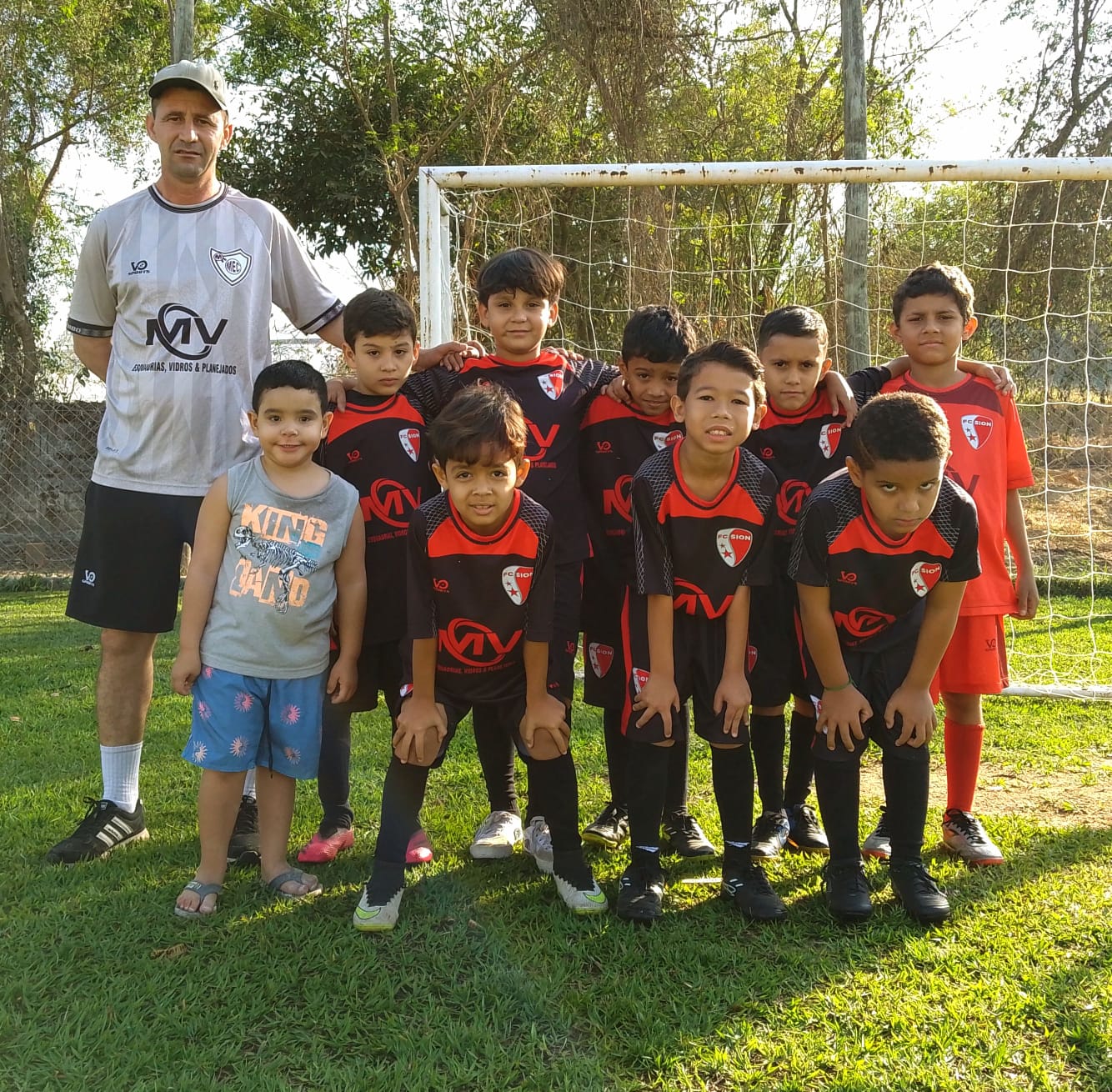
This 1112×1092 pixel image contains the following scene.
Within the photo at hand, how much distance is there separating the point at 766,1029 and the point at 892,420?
135 centimetres

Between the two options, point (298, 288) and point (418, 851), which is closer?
point (418, 851)

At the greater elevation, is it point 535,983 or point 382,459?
point 382,459

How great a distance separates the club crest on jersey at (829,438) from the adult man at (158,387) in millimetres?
1648

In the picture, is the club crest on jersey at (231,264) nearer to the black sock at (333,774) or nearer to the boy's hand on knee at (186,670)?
the boy's hand on knee at (186,670)

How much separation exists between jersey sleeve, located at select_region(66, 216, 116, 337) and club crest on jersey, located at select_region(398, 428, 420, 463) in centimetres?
98

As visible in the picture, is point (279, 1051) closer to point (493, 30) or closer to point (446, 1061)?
point (446, 1061)

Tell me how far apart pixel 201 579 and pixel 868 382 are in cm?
197

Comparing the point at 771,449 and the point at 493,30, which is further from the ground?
the point at 493,30

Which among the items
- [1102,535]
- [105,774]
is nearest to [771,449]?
[105,774]

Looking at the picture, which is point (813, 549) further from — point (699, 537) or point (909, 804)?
point (909, 804)

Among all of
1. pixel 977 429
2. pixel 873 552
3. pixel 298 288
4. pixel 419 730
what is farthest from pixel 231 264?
pixel 977 429

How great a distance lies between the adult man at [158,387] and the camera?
280 centimetres

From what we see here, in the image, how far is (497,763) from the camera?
116 inches

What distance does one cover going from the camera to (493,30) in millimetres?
10398
